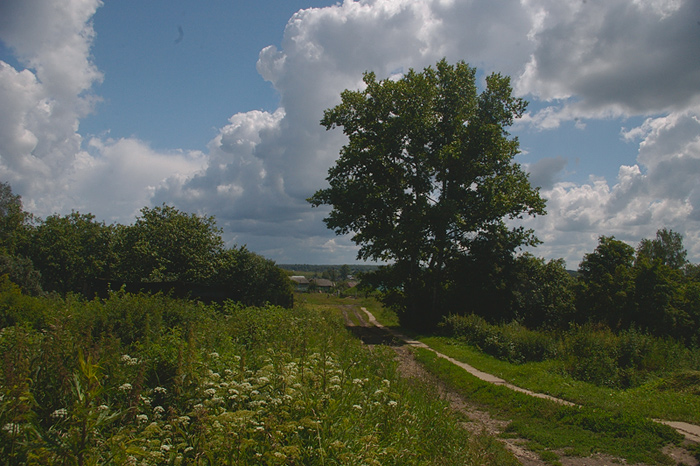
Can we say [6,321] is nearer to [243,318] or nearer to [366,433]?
[243,318]

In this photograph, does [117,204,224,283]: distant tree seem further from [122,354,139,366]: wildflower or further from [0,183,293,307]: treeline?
[122,354,139,366]: wildflower

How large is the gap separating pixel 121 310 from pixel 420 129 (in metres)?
19.9

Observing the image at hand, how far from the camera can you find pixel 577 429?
827 centimetres

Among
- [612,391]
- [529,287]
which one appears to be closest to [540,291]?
[529,287]

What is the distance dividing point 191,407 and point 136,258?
109 feet

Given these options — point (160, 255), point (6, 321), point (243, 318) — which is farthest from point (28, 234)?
point (243, 318)

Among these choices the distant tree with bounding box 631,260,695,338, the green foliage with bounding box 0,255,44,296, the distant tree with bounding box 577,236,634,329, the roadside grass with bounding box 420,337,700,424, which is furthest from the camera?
the green foliage with bounding box 0,255,44,296

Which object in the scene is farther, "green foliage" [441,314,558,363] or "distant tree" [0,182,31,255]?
"distant tree" [0,182,31,255]

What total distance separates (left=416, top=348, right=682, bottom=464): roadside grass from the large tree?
13.5 meters

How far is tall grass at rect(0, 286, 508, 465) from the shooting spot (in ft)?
9.42

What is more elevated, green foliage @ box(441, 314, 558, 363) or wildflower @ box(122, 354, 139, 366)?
wildflower @ box(122, 354, 139, 366)

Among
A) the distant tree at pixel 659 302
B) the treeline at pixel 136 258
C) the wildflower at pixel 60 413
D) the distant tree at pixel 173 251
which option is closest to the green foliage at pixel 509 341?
the distant tree at pixel 659 302

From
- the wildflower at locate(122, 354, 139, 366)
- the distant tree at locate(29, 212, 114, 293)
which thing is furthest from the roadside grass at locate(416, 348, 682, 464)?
the distant tree at locate(29, 212, 114, 293)

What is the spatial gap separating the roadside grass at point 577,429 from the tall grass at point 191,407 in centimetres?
214
